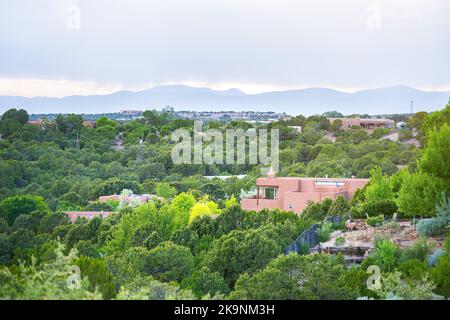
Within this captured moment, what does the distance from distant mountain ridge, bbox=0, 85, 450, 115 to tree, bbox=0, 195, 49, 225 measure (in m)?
10.2

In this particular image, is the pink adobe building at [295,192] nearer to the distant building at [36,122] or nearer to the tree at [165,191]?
the tree at [165,191]

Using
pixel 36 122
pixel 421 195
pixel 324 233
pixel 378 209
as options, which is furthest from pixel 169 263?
→ pixel 36 122

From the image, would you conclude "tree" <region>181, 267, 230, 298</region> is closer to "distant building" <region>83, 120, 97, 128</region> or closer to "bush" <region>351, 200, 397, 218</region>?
"bush" <region>351, 200, 397, 218</region>

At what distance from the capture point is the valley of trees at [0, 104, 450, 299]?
32.8 feet

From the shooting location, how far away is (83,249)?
16.9 m

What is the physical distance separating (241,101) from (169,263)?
123 ft

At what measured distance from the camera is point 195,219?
741 inches

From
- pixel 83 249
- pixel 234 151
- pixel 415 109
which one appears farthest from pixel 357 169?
pixel 83 249

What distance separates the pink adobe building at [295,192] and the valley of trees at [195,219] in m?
1.51

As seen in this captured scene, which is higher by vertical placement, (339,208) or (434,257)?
A: (434,257)

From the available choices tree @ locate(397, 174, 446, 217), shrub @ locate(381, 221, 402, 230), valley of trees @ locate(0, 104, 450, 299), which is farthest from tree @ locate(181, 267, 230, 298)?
tree @ locate(397, 174, 446, 217)

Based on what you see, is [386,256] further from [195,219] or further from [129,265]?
[195,219]
